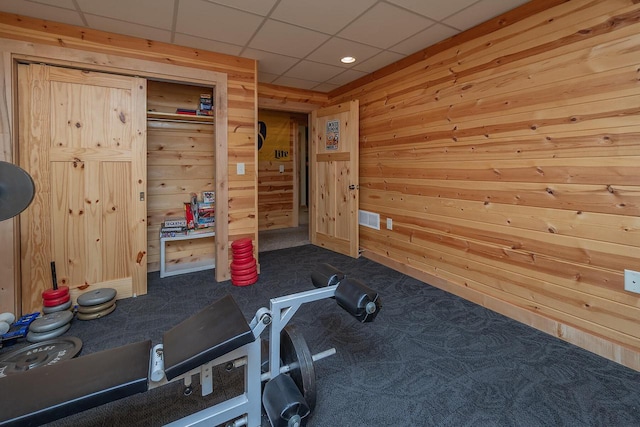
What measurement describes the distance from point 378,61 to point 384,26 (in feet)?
Result: 2.79

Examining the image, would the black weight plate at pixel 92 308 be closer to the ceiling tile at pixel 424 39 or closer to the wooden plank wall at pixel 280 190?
the wooden plank wall at pixel 280 190

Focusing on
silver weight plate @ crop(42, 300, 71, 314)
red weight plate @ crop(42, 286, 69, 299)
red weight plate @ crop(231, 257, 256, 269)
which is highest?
red weight plate @ crop(231, 257, 256, 269)

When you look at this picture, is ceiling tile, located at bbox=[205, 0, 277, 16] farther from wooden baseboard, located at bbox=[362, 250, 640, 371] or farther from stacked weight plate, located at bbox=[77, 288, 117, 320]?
wooden baseboard, located at bbox=[362, 250, 640, 371]

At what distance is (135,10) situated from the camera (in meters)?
2.35

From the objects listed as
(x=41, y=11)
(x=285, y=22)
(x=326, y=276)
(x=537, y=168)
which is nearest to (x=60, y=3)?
(x=41, y=11)

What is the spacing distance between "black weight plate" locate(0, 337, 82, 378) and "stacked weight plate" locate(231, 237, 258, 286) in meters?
1.39

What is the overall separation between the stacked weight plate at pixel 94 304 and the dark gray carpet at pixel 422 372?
6 centimetres

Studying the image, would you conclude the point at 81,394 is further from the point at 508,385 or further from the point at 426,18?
the point at 426,18

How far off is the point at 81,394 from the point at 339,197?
3647mm

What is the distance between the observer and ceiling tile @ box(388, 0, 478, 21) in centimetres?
224

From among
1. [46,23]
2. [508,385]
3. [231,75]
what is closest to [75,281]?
[46,23]

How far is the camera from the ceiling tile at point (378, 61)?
3.27 m

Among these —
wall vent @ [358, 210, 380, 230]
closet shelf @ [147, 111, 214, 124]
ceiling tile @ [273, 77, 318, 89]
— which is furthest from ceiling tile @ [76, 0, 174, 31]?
wall vent @ [358, 210, 380, 230]

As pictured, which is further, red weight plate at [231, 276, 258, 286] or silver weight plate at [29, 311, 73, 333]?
red weight plate at [231, 276, 258, 286]
